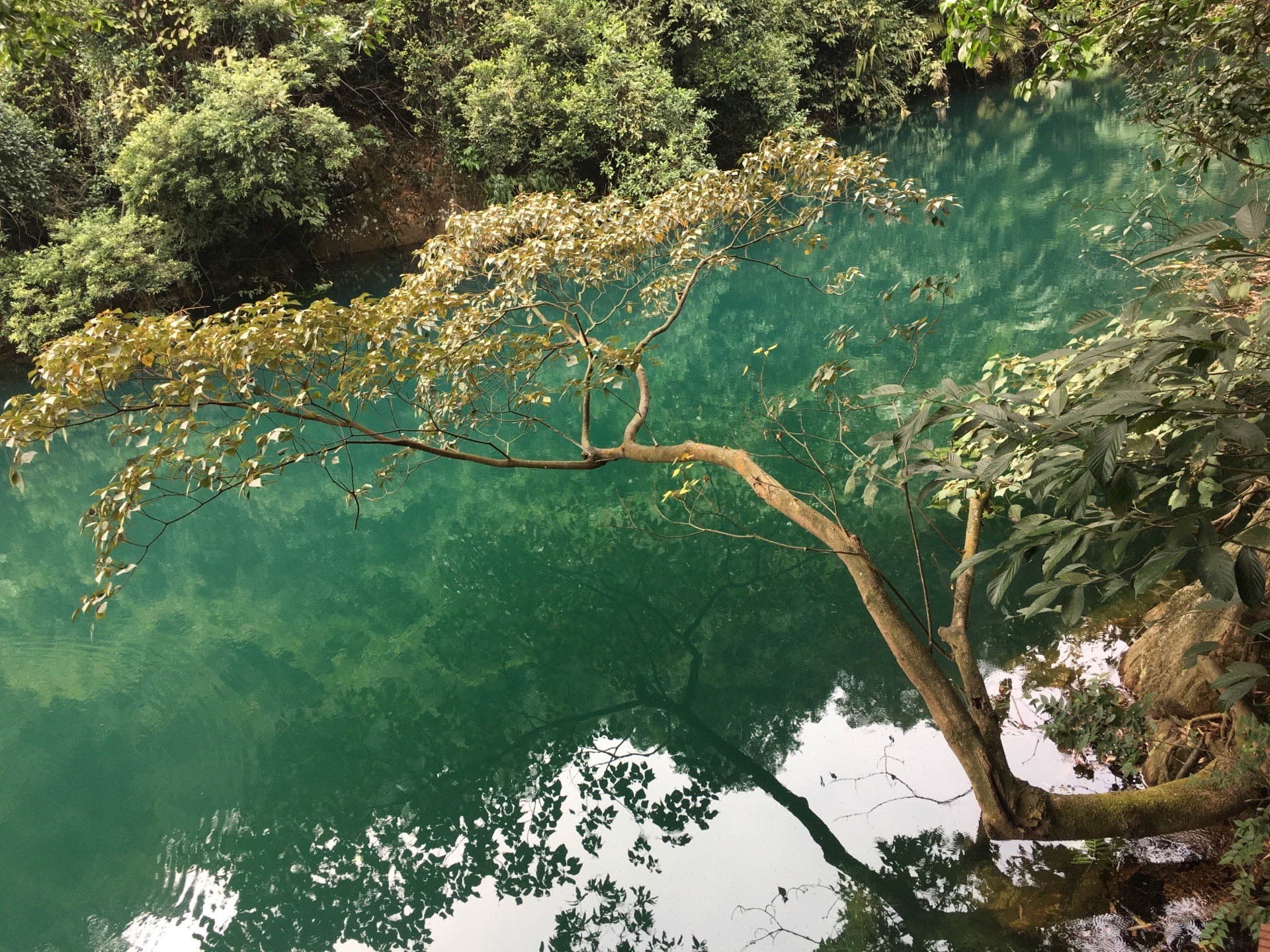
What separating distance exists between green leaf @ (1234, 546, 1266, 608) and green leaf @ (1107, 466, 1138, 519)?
0.53 feet

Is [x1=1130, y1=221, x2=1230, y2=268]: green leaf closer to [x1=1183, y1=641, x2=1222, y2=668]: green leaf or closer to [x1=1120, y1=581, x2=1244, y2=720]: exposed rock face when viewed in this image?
[x1=1183, y1=641, x2=1222, y2=668]: green leaf

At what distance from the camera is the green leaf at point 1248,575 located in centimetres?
122

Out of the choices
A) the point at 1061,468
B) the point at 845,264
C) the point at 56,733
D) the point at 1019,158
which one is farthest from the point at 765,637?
the point at 1019,158

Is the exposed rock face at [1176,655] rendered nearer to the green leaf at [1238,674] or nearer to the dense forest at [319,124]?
the green leaf at [1238,674]

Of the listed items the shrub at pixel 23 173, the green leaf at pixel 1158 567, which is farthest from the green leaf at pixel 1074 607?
the shrub at pixel 23 173

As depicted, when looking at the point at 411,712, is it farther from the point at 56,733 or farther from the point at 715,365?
the point at 715,365

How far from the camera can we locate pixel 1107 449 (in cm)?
129

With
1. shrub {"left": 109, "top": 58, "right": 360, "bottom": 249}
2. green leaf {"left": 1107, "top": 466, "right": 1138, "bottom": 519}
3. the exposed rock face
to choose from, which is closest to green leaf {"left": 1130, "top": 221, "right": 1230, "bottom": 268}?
green leaf {"left": 1107, "top": 466, "right": 1138, "bottom": 519}

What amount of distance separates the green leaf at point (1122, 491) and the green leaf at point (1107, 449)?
0.07 meters

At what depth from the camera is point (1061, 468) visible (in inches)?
61.0

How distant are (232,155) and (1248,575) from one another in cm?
1283

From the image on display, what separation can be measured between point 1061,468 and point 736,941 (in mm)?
2015

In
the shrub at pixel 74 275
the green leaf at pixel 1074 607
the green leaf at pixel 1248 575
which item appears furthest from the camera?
the shrub at pixel 74 275

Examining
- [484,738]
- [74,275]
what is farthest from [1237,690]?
[74,275]
